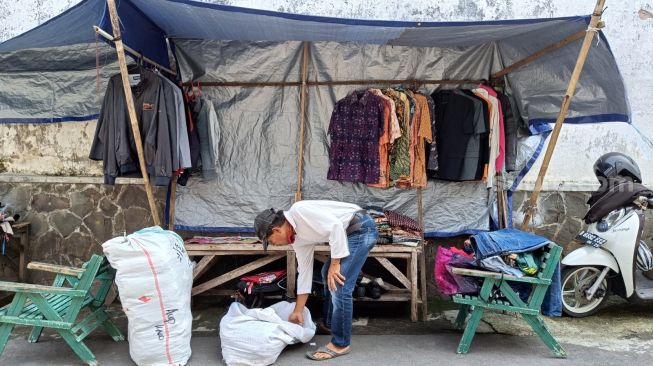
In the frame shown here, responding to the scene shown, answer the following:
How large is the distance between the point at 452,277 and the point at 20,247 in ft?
15.5

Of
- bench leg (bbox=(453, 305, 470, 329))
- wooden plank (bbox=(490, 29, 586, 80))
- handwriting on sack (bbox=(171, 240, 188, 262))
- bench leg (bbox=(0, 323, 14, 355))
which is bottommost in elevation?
bench leg (bbox=(453, 305, 470, 329))

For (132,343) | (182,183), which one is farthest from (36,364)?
(182,183)

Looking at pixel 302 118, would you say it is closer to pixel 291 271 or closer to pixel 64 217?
pixel 291 271

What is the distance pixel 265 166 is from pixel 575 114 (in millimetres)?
3176

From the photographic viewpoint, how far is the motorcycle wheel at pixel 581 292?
475cm

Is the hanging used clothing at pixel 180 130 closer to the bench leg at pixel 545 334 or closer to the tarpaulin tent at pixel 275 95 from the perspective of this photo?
the tarpaulin tent at pixel 275 95

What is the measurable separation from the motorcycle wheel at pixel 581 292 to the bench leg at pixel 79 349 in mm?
4127

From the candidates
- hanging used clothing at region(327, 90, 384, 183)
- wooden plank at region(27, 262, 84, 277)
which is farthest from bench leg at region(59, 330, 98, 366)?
hanging used clothing at region(327, 90, 384, 183)

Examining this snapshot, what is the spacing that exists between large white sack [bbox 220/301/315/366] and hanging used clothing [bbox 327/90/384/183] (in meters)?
1.69

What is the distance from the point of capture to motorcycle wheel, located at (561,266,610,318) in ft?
15.6

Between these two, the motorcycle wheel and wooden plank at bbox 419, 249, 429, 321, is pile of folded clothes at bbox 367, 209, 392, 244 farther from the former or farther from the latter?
the motorcycle wheel

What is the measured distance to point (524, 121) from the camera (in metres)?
5.22

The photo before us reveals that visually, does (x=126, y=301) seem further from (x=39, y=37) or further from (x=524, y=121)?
(x=524, y=121)

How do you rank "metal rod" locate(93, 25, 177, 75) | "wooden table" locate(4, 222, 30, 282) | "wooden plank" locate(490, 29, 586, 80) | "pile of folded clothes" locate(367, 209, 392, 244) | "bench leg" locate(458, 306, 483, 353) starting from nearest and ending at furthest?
"metal rod" locate(93, 25, 177, 75)
"bench leg" locate(458, 306, 483, 353)
"wooden plank" locate(490, 29, 586, 80)
"pile of folded clothes" locate(367, 209, 392, 244)
"wooden table" locate(4, 222, 30, 282)
